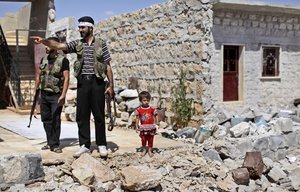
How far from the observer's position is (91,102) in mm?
6258

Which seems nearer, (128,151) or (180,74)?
(128,151)

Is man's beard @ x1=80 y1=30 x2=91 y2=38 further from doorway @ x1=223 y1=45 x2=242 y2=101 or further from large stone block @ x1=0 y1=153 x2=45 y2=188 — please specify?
doorway @ x1=223 y1=45 x2=242 y2=101

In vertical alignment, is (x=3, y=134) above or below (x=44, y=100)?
below

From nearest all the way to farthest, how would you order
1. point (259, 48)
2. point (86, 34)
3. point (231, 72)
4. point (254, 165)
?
point (86, 34)
point (254, 165)
point (231, 72)
point (259, 48)

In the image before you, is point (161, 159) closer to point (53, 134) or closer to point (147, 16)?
point (53, 134)

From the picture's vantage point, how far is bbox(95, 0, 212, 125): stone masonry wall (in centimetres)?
1014

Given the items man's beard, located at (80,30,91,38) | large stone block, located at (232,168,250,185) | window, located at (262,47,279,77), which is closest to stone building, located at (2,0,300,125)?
window, located at (262,47,279,77)

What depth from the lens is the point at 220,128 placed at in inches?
374

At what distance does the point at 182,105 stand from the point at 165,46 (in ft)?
5.83

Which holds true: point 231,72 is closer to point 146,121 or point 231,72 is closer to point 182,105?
point 182,105

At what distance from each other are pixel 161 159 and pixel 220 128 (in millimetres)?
3262

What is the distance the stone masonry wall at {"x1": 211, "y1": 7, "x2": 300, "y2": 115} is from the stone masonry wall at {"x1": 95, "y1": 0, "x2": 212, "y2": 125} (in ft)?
1.25

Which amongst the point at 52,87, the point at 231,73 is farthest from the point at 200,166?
the point at 231,73

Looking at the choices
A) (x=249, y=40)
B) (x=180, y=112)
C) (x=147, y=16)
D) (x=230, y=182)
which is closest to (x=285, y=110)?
(x=249, y=40)
